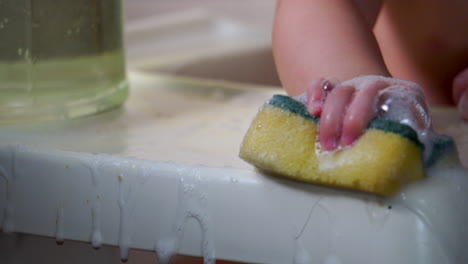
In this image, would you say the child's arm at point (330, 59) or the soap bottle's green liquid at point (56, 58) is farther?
the soap bottle's green liquid at point (56, 58)

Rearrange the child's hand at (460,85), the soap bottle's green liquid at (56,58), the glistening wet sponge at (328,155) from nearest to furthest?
the glistening wet sponge at (328,155), the soap bottle's green liquid at (56,58), the child's hand at (460,85)

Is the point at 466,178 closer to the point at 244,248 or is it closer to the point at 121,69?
the point at 244,248

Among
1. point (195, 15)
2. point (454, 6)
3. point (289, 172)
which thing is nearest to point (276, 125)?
point (289, 172)

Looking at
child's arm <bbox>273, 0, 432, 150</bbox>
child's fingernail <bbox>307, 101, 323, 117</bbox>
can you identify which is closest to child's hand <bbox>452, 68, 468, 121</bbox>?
child's arm <bbox>273, 0, 432, 150</bbox>

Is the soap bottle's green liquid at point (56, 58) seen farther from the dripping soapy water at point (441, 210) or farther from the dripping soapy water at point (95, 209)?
the dripping soapy water at point (441, 210)

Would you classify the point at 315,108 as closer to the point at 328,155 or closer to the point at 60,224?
the point at 328,155

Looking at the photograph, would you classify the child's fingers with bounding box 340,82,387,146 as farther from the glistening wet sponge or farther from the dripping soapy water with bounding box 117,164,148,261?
the dripping soapy water with bounding box 117,164,148,261

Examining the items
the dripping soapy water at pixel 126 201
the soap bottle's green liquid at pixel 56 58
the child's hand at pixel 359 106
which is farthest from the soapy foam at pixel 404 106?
the soap bottle's green liquid at pixel 56 58
